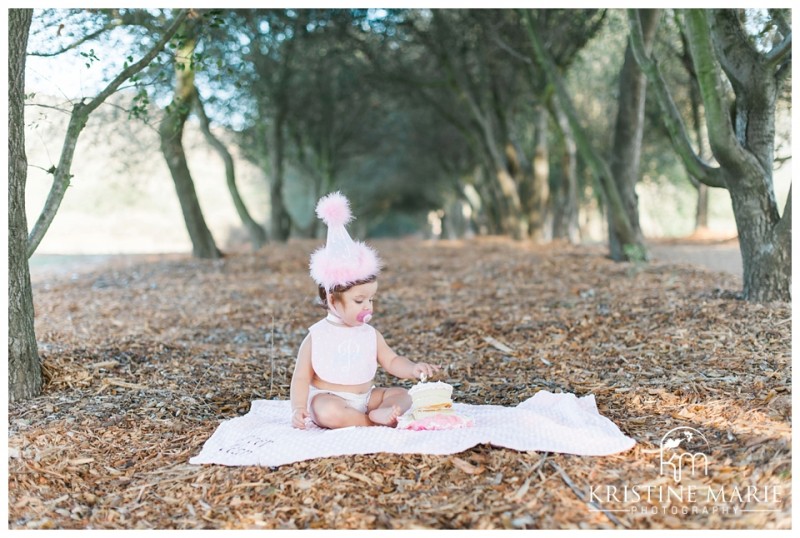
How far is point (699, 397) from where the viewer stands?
409 cm

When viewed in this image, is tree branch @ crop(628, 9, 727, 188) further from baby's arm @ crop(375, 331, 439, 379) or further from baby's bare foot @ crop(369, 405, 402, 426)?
baby's bare foot @ crop(369, 405, 402, 426)

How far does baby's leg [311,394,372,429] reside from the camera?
151 inches

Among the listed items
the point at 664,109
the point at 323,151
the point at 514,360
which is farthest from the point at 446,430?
the point at 323,151

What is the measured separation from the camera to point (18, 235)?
4.38 metres

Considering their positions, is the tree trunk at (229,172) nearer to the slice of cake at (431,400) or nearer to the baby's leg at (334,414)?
the baby's leg at (334,414)

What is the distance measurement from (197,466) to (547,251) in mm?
10139

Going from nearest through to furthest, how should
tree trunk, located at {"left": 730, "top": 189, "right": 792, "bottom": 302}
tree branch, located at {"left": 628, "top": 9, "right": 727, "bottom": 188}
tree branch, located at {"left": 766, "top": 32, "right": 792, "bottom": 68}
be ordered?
tree branch, located at {"left": 766, "top": 32, "right": 792, "bottom": 68}, tree trunk, located at {"left": 730, "top": 189, "right": 792, "bottom": 302}, tree branch, located at {"left": 628, "top": 9, "right": 727, "bottom": 188}

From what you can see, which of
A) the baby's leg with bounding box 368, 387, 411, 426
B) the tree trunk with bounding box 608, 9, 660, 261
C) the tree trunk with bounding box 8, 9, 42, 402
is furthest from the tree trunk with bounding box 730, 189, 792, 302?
the tree trunk with bounding box 8, 9, 42, 402

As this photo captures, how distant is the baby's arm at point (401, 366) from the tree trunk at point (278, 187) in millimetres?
13376

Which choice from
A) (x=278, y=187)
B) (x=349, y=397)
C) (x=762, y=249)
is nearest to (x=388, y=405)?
(x=349, y=397)

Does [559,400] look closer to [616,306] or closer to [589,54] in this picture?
[616,306]

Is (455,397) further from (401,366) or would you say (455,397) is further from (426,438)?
(426,438)

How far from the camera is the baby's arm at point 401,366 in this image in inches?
150

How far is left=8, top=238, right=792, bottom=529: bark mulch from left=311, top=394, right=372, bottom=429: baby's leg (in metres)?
0.44
